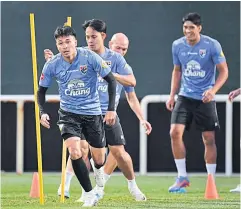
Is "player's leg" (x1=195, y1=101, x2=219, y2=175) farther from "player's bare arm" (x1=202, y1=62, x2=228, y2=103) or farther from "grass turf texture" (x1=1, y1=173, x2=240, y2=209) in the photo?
"player's bare arm" (x1=202, y1=62, x2=228, y2=103)

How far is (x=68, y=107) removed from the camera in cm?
1141

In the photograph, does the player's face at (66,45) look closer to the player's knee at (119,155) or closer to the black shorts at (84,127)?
the black shorts at (84,127)

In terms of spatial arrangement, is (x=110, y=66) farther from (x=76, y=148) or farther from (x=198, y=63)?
(x=198, y=63)

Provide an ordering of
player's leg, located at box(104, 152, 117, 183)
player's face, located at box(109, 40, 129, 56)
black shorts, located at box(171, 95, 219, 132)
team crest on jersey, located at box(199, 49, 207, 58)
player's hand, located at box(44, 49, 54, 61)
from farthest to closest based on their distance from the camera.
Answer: black shorts, located at box(171, 95, 219, 132), team crest on jersey, located at box(199, 49, 207, 58), player's face, located at box(109, 40, 129, 56), player's leg, located at box(104, 152, 117, 183), player's hand, located at box(44, 49, 54, 61)

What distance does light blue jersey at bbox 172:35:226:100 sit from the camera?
14.0 metres

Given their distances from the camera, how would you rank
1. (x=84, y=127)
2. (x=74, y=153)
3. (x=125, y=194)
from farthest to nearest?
1. (x=125, y=194)
2. (x=84, y=127)
3. (x=74, y=153)

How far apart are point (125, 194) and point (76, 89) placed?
2.31m

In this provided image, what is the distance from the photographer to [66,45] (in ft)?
36.6

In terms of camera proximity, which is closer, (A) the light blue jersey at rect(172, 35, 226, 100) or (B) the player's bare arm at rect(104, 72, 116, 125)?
(B) the player's bare arm at rect(104, 72, 116, 125)

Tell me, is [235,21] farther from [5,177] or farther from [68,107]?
[68,107]

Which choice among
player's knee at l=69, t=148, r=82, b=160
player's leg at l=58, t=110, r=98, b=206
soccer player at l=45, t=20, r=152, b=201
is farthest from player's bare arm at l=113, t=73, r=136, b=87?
player's knee at l=69, t=148, r=82, b=160

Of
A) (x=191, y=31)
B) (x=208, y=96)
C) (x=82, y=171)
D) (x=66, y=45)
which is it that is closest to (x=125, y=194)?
(x=208, y=96)

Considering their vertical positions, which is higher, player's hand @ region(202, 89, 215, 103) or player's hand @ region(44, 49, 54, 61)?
player's hand @ region(44, 49, 54, 61)

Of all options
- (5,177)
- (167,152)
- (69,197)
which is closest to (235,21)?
(167,152)
